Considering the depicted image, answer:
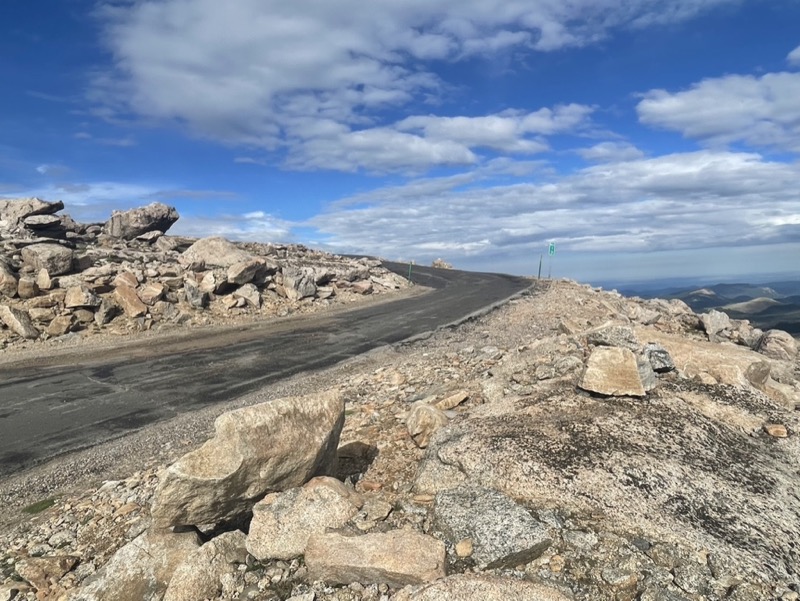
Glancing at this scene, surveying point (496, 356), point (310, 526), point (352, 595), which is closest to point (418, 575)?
point (352, 595)

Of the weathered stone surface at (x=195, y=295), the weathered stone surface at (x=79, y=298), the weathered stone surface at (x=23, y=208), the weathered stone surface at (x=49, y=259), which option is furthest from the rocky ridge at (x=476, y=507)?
the weathered stone surface at (x=23, y=208)

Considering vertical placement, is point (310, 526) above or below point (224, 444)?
below

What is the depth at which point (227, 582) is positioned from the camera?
4168 millimetres

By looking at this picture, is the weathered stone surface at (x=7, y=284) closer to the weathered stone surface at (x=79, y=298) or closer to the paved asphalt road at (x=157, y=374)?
the weathered stone surface at (x=79, y=298)

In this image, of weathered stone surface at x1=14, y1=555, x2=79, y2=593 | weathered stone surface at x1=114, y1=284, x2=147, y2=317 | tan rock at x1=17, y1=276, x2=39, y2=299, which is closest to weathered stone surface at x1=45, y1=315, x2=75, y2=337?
weathered stone surface at x1=114, y1=284, x2=147, y2=317

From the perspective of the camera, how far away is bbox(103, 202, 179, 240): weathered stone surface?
114ft

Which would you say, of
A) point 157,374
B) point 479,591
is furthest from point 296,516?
point 157,374

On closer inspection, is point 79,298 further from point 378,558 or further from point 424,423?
point 378,558

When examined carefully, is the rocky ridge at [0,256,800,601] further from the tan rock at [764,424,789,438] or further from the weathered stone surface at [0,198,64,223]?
the weathered stone surface at [0,198,64,223]

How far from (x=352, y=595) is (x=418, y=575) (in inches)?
22.4

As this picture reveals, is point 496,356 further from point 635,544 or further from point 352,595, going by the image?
point 352,595

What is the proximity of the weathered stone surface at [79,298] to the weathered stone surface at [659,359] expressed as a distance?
62.2 feet

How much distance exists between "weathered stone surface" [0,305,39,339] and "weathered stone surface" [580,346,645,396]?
711 inches

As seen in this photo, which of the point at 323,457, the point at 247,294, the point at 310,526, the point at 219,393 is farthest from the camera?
the point at 247,294
